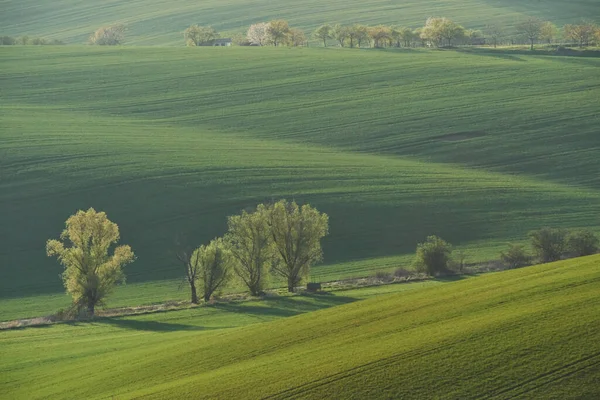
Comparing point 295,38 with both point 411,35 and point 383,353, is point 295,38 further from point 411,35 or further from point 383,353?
point 383,353

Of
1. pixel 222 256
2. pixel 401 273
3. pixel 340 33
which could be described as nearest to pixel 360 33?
pixel 340 33

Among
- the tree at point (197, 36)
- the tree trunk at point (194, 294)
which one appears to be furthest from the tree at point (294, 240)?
the tree at point (197, 36)

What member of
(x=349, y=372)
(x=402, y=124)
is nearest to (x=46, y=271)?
(x=349, y=372)

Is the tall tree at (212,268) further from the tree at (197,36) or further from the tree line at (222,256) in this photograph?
the tree at (197,36)

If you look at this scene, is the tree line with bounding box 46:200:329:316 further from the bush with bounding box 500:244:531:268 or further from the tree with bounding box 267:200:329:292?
the bush with bounding box 500:244:531:268

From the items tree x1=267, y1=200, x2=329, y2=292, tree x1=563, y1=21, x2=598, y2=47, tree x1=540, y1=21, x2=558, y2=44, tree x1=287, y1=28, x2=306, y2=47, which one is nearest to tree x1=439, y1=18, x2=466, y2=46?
tree x1=540, y1=21, x2=558, y2=44
